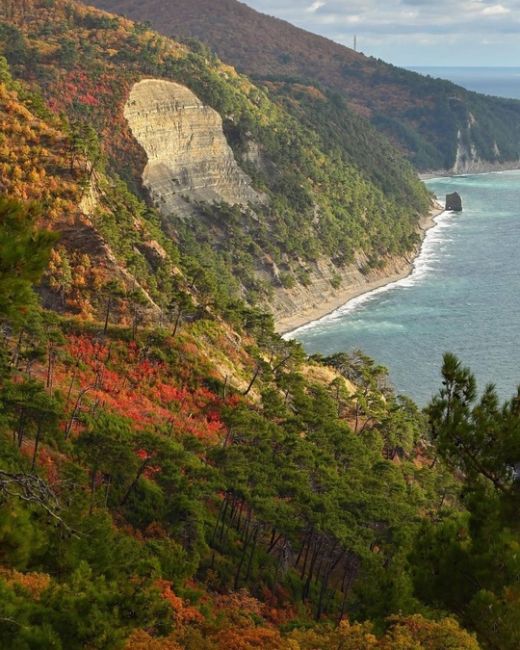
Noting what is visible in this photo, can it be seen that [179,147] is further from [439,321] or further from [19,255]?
[19,255]

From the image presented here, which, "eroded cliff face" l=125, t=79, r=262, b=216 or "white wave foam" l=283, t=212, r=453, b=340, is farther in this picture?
"white wave foam" l=283, t=212, r=453, b=340

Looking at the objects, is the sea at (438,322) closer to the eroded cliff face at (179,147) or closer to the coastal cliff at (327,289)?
the coastal cliff at (327,289)

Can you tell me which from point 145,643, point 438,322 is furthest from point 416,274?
point 145,643

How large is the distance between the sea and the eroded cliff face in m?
25.9

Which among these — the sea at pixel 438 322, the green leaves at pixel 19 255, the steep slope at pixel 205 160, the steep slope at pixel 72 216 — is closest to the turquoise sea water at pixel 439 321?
the sea at pixel 438 322

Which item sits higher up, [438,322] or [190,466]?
[190,466]

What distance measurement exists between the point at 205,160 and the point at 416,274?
142 feet

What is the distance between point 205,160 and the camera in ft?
414

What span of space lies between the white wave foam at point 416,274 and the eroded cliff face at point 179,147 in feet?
78.1

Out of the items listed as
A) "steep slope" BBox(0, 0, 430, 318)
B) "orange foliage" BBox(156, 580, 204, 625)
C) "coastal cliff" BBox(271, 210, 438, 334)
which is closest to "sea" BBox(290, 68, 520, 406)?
"coastal cliff" BBox(271, 210, 438, 334)

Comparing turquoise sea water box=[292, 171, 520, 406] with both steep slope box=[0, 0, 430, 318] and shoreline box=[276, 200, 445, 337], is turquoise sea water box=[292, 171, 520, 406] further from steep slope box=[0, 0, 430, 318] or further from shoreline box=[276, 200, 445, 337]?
steep slope box=[0, 0, 430, 318]

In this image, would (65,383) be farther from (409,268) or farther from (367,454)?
(409,268)

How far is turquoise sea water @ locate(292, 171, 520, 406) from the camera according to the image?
318 ft

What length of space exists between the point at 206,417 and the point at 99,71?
270ft
